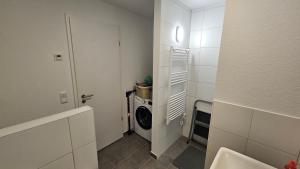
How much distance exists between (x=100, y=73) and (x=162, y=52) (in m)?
1.03

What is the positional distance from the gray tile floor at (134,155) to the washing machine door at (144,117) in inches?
11.8

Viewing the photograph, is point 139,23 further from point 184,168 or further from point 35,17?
point 184,168

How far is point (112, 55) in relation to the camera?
2.07 metres

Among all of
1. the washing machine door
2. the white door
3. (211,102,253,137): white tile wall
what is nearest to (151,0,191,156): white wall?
the washing machine door

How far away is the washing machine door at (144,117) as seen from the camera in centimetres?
230

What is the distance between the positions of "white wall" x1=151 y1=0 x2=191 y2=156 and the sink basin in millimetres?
1070

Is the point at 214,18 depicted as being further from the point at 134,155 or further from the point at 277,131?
the point at 134,155

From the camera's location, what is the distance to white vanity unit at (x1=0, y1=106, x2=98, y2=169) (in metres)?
0.73

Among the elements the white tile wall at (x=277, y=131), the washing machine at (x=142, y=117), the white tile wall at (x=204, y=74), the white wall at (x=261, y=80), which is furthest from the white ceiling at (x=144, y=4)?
the white tile wall at (x=277, y=131)

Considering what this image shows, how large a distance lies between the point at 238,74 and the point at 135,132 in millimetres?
2280

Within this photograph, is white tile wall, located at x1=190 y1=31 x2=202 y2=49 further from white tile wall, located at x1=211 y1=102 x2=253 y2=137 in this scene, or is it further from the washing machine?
white tile wall, located at x1=211 y1=102 x2=253 y2=137

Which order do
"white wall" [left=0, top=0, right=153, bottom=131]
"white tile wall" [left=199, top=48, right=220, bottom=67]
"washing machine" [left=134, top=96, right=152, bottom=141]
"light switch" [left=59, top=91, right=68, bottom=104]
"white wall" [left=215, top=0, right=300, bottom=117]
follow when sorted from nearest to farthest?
"white wall" [left=215, top=0, right=300, bottom=117] < "white wall" [left=0, top=0, right=153, bottom=131] < "light switch" [left=59, top=91, right=68, bottom=104] < "white tile wall" [left=199, top=48, right=220, bottom=67] < "washing machine" [left=134, top=96, right=152, bottom=141]

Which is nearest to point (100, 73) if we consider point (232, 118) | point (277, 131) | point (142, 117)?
point (142, 117)

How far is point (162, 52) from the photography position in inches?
65.4
